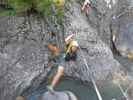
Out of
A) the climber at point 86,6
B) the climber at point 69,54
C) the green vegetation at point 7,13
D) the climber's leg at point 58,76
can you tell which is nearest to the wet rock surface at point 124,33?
the climber at point 86,6

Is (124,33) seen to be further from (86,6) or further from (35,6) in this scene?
(35,6)

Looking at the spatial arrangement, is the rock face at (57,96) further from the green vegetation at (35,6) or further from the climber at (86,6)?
the climber at (86,6)

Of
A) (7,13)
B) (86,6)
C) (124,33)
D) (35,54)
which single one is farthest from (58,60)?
(124,33)

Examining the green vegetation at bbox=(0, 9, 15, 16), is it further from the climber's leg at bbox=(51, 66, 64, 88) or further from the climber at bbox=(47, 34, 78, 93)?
the climber's leg at bbox=(51, 66, 64, 88)

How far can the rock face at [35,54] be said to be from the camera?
673 centimetres

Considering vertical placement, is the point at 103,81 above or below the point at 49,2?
below

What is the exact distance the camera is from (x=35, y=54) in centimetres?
720

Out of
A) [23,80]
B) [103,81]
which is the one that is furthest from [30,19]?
[103,81]

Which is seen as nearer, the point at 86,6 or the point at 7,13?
the point at 7,13

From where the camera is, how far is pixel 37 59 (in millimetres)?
7156

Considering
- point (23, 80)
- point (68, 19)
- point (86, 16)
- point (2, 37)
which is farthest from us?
point (86, 16)

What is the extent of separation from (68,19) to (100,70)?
1436 mm

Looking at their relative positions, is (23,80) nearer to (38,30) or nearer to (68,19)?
(38,30)

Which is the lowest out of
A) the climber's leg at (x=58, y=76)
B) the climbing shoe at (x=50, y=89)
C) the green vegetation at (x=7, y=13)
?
the climbing shoe at (x=50, y=89)
